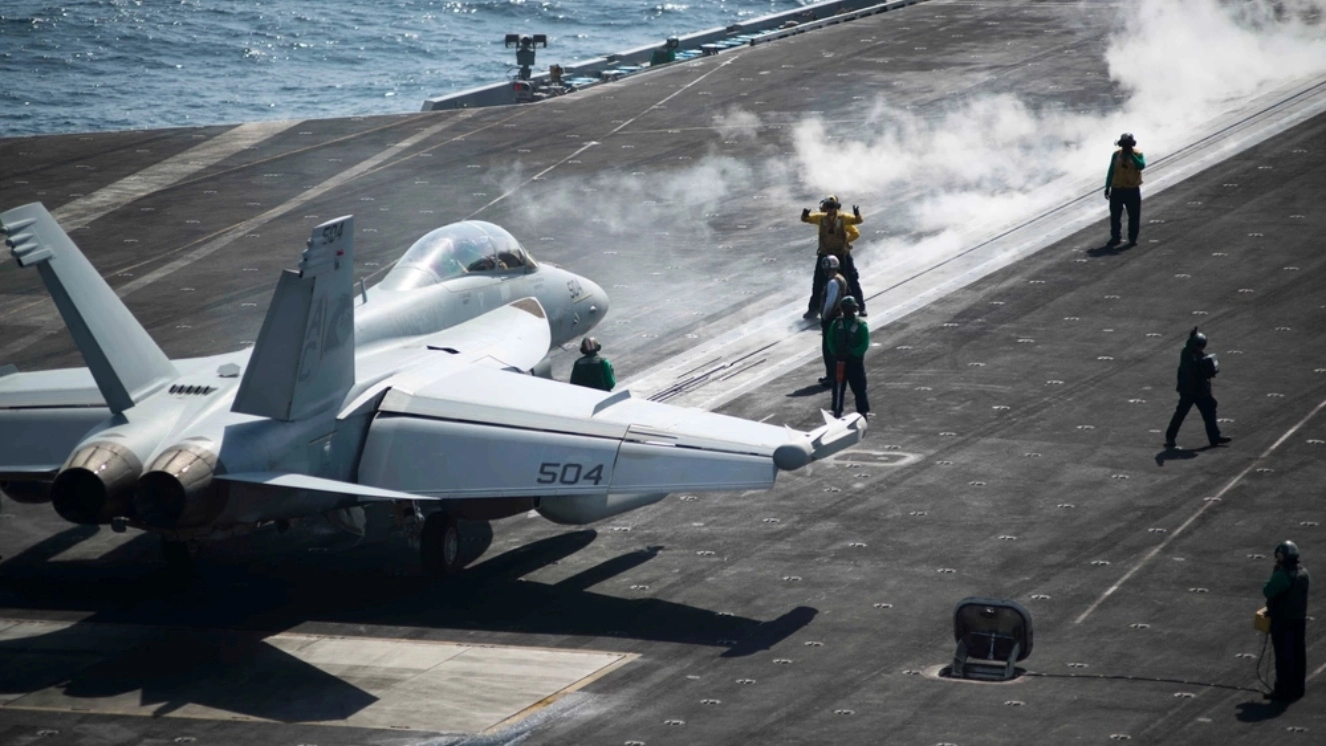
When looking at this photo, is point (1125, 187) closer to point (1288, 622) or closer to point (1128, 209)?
point (1128, 209)

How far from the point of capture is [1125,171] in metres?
35.7

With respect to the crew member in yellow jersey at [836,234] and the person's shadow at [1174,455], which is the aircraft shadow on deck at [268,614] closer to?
the person's shadow at [1174,455]

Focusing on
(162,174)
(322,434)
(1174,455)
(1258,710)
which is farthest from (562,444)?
(162,174)

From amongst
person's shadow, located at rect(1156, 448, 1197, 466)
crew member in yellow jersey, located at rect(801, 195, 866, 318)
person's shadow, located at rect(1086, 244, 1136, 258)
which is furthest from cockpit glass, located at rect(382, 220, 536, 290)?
person's shadow, located at rect(1086, 244, 1136, 258)

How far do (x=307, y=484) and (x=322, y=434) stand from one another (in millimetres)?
2023

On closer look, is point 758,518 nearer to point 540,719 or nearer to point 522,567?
point 522,567

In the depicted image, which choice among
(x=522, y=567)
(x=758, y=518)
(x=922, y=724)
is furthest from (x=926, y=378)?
(x=922, y=724)

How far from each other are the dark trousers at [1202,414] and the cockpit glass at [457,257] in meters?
10.1

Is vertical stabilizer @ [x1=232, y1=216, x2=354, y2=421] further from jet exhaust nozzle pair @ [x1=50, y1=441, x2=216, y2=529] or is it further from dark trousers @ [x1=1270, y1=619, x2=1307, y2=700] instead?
dark trousers @ [x1=1270, y1=619, x2=1307, y2=700]

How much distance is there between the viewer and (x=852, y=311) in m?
28.2

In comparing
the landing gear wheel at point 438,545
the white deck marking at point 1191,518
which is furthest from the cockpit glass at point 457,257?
the white deck marking at point 1191,518

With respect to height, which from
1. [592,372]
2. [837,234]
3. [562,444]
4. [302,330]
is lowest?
[592,372]

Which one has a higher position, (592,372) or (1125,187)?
(1125,187)

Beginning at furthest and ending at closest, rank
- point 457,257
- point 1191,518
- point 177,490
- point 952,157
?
point 952,157 < point 457,257 < point 1191,518 < point 177,490
